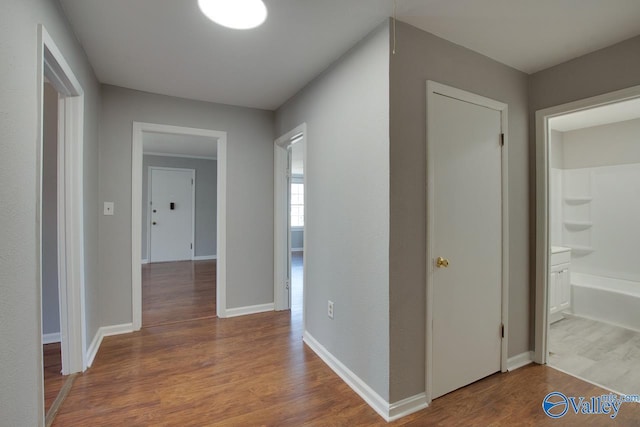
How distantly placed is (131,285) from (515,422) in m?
3.19

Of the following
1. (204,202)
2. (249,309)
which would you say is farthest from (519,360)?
(204,202)

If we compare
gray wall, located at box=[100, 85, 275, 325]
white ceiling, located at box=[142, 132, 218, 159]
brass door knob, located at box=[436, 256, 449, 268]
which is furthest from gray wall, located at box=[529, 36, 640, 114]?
white ceiling, located at box=[142, 132, 218, 159]

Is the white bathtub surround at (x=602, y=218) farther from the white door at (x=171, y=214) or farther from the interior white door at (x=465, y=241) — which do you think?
the white door at (x=171, y=214)

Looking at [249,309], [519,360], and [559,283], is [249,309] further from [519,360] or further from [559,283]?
[559,283]

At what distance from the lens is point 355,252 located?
2031 mm

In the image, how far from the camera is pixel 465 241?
6.66 ft

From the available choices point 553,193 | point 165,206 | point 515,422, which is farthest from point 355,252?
point 165,206

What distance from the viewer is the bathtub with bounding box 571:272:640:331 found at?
3.03 meters

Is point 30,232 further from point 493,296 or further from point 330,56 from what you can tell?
point 493,296

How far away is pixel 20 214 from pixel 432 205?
80.2 inches

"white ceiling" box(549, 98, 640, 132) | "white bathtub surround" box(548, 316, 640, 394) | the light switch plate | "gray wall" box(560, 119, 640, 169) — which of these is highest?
"white ceiling" box(549, 98, 640, 132)

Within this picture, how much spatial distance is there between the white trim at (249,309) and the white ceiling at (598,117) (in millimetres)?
3632

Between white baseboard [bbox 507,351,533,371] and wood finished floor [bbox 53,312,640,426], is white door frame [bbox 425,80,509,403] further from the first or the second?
wood finished floor [bbox 53,312,640,426]

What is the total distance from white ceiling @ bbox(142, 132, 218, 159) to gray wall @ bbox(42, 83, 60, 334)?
223cm
